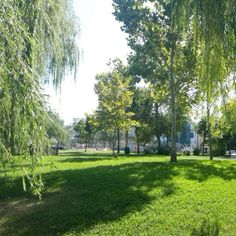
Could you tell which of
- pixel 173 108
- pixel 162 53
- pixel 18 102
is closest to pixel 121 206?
pixel 18 102

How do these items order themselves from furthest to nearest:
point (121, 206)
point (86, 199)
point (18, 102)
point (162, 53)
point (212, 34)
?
point (162, 53)
point (86, 199)
point (121, 206)
point (212, 34)
point (18, 102)

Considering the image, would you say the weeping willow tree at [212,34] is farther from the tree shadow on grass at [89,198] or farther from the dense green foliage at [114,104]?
the dense green foliage at [114,104]

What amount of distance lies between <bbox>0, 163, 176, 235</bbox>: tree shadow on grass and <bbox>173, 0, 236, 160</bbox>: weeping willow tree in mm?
2902

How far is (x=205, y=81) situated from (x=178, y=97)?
13833mm

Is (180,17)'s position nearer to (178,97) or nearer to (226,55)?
(226,55)

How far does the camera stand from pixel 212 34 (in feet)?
25.6

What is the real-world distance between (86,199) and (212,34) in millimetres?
4449

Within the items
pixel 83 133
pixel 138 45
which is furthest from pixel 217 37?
pixel 83 133

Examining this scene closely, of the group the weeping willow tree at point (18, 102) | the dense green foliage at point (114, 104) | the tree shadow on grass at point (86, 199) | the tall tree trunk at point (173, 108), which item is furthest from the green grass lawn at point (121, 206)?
the dense green foliage at point (114, 104)

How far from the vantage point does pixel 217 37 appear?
25.3ft

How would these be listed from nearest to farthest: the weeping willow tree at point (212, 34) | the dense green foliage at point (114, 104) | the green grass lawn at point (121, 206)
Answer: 1. the weeping willow tree at point (212, 34)
2. the green grass lawn at point (121, 206)
3. the dense green foliage at point (114, 104)

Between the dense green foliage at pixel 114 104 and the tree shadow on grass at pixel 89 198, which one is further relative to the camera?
the dense green foliage at pixel 114 104

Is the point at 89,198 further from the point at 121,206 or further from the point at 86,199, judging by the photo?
the point at 121,206

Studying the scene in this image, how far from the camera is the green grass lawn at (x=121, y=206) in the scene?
25.6ft
